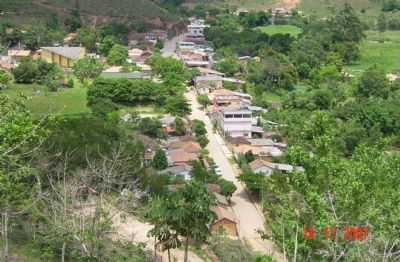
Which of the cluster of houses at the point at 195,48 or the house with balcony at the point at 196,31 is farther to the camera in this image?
the house with balcony at the point at 196,31

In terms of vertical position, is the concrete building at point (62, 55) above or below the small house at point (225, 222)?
above

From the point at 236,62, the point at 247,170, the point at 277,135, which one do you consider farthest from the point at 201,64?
the point at 247,170

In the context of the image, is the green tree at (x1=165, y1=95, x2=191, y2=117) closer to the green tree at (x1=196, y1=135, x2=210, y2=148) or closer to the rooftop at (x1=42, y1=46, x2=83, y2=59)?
the green tree at (x1=196, y1=135, x2=210, y2=148)

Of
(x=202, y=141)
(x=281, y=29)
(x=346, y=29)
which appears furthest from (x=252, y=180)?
(x=281, y=29)

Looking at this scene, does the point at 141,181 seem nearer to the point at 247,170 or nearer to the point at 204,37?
the point at 247,170

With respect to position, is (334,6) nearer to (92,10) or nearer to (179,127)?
(92,10)

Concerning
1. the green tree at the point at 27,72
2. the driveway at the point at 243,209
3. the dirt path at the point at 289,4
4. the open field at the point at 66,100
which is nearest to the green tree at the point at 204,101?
the open field at the point at 66,100

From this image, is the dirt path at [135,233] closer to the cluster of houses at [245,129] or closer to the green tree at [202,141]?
the cluster of houses at [245,129]
